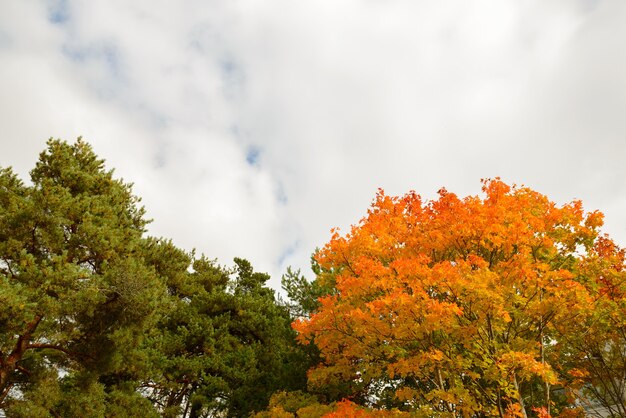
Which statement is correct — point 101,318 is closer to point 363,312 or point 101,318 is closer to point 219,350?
point 219,350

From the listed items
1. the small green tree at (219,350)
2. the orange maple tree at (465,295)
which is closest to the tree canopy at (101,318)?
the small green tree at (219,350)

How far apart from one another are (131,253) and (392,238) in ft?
33.7

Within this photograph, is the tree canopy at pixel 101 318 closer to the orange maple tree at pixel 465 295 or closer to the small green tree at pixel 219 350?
the small green tree at pixel 219 350

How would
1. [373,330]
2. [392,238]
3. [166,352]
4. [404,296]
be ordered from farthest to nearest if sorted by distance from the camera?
[166,352] < [392,238] < [373,330] < [404,296]

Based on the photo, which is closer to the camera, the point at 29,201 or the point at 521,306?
the point at 521,306

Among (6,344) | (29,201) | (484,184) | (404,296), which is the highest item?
(484,184)

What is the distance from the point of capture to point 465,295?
1032 cm

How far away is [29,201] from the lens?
12992mm

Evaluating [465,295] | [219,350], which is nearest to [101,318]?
[219,350]

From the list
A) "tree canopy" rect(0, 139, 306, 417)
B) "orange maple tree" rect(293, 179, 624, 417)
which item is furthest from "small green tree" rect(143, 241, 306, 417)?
"orange maple tree" rect(293, 179, 624, 417)

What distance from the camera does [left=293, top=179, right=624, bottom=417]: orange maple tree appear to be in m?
10.1

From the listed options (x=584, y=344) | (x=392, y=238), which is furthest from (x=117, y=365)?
(x=584, y=344)

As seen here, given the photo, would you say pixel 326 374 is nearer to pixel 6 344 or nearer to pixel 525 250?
pixel 525 250

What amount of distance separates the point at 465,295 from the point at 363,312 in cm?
272
